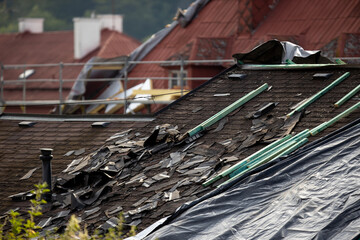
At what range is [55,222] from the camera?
10.3m

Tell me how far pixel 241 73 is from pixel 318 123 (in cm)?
316

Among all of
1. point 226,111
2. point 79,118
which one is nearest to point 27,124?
point 79,118

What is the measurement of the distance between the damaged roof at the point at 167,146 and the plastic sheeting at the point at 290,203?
51 cm

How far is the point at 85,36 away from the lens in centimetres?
4306

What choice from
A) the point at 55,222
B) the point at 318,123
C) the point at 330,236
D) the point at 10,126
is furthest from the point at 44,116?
the point at 330,236

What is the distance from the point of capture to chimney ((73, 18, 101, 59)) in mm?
42656

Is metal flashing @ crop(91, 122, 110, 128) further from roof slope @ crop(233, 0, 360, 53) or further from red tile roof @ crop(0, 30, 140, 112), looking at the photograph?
red tile roof @ crop(0, 30, 140, 112)

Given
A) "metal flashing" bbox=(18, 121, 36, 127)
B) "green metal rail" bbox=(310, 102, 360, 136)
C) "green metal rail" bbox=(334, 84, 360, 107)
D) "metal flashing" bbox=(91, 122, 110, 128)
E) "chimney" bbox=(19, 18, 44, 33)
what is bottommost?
"metal flashing" bbox=(18, 121, 36, 127)

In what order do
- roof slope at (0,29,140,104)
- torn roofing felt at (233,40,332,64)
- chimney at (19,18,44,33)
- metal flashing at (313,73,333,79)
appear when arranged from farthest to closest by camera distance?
chimney at (19,18,44,33) → roof slope at (0,29,140,104) → torn roofing felt at (233,40,332,64) → metal flashing at (313,73,333,79)

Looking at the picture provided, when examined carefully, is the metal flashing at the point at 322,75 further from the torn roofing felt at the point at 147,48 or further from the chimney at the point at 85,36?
the chimney at the point at 85,36

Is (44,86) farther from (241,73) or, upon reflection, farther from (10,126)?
(241,73)

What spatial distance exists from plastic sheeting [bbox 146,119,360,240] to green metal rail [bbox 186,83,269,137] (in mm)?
2059

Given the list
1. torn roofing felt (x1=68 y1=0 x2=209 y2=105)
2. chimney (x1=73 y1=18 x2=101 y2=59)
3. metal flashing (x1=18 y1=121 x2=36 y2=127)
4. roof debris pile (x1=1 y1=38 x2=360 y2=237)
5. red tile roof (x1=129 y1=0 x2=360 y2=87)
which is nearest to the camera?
roof debris pile (x1=1 y1=38 x2=360 y2=237)

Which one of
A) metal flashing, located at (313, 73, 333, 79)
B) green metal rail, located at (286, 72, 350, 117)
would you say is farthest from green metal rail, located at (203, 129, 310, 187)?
metal flashing, located at (313, 73, 333, 79)
